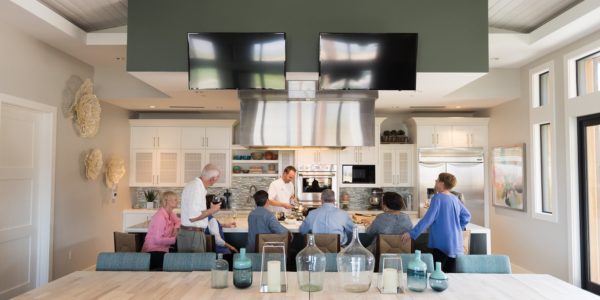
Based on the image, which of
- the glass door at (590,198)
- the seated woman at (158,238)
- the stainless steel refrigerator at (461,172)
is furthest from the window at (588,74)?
the seated woman at (158,238)

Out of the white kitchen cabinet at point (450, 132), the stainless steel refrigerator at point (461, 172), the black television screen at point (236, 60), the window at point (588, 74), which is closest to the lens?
the black television screen at point (236, 60)

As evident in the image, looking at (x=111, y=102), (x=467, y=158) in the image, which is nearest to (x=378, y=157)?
(x=467, y=158)

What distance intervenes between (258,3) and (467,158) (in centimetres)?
491

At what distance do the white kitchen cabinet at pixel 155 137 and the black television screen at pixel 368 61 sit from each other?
447 centimetres

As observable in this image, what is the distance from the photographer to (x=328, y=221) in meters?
4.65

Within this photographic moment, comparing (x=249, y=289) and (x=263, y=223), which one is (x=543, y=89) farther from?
(x=249, y=289)

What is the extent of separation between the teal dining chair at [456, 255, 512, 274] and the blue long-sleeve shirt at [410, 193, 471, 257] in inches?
39.5

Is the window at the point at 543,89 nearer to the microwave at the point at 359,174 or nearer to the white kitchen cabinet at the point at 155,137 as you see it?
the microwave at the point at 359,174

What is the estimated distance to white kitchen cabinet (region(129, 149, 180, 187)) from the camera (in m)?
8.10

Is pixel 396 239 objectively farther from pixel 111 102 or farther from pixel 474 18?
pixel 111 102

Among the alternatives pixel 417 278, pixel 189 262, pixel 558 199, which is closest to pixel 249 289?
pixel 189 262

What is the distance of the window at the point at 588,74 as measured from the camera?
496cm

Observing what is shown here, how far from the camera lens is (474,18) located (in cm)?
456

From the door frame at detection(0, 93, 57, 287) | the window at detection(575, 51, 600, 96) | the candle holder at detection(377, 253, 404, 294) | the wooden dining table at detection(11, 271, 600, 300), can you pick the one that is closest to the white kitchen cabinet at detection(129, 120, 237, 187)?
the door frame at detection(0, 93, 57, 287)
